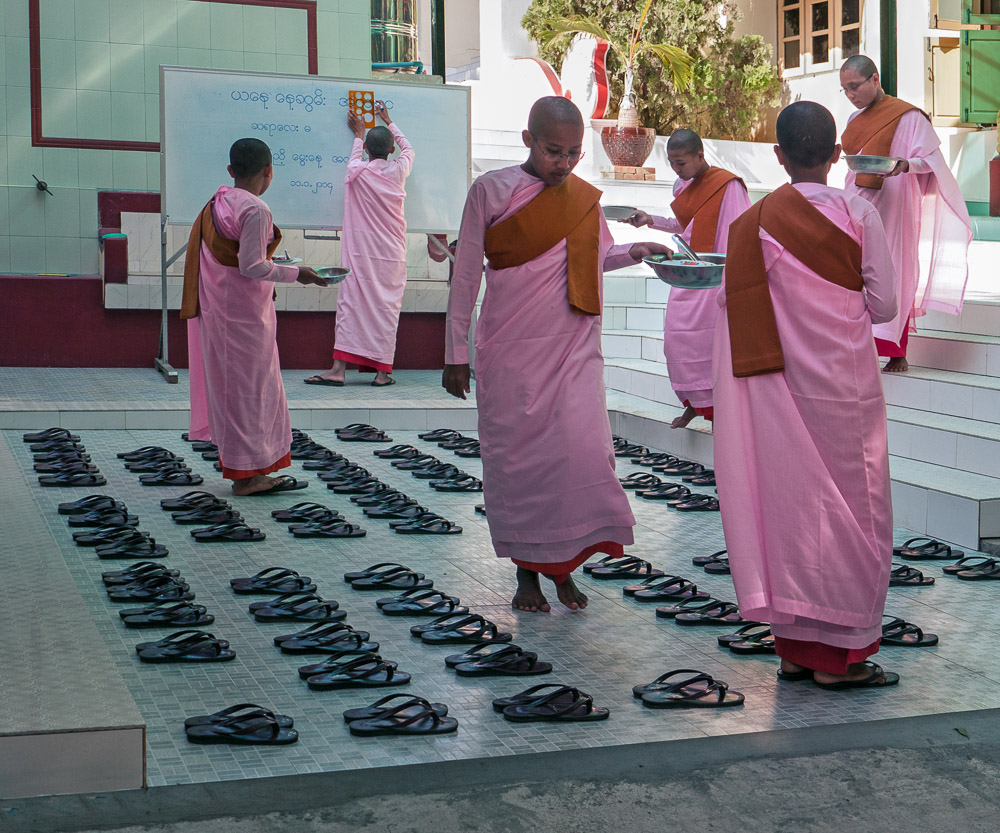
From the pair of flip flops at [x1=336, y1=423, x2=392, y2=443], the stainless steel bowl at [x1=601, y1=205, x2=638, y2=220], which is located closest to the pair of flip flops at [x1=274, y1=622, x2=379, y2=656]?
the stainless steel bowl at [x1=601, y1=205, x2=638, y2=220]

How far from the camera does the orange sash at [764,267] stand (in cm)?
339

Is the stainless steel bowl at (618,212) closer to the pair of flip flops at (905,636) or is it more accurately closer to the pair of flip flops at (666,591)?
the pair of flip flops at (666,591)

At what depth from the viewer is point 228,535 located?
5.12m

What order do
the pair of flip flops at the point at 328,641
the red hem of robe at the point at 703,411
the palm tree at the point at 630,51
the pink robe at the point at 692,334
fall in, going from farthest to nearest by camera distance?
the palm tree at the point at 630,51, the red hem of robe at the point at 703,411, the pink robe at the point at 692,334, the pair of flip flops at the point at 328,641

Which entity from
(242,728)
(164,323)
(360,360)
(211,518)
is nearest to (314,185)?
(360,360)

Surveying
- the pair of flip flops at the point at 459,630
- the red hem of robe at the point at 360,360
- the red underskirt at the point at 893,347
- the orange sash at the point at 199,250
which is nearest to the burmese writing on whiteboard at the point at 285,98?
the red hem of robe at the point at 360,360

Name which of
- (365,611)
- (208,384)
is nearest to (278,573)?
(365,611)

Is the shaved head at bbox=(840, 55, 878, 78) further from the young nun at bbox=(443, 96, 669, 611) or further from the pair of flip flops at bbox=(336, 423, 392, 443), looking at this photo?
the pair of flip flops at bbox=(336, 423, 392, 443)

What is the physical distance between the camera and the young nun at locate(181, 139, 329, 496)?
18.5 ft

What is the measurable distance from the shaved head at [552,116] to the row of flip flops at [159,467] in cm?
292

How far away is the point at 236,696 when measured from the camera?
130 inches

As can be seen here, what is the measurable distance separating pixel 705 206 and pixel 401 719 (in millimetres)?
4308

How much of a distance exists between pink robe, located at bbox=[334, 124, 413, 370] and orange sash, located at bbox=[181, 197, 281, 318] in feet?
10.5

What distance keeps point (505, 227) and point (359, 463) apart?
310 centimetres
